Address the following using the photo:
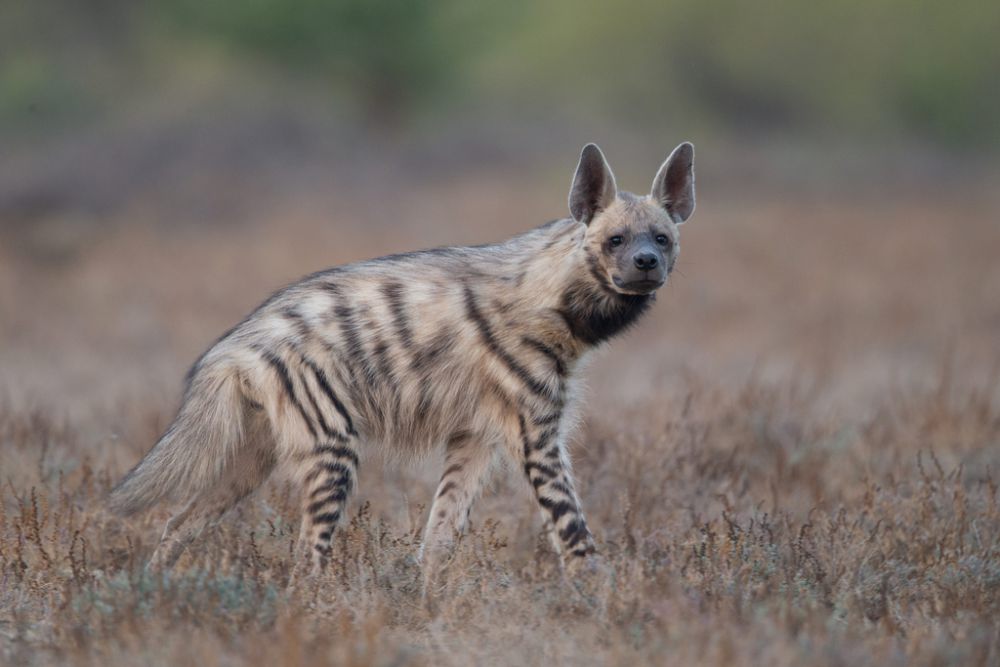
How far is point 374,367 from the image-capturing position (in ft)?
14.1

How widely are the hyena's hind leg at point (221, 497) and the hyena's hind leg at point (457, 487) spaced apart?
59cm

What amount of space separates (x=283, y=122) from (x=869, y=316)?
874 centimetres

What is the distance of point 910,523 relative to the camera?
4633 millimetres

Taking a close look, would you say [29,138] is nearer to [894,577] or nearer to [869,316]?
[869,316]

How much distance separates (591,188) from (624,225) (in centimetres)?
19

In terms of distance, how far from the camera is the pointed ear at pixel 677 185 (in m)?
4.42

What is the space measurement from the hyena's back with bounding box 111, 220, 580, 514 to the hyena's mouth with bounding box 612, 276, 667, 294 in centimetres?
25

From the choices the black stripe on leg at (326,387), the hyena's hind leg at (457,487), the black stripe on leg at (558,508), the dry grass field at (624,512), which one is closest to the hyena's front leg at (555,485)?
the black stripe on leg at (558,508)

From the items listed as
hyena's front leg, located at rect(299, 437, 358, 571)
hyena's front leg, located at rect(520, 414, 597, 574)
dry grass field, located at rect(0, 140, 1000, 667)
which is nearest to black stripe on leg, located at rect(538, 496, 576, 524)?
hyena's front leg, located at rect(520, 414, 597, 574)

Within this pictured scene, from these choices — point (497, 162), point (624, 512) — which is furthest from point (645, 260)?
point (497, 162)

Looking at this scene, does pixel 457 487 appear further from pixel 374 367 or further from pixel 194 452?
pixel 194 452

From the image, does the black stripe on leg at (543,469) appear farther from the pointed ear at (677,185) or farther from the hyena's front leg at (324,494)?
the pointed ear at (677,185)

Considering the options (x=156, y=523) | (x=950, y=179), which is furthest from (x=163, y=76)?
(x=156, y=523)

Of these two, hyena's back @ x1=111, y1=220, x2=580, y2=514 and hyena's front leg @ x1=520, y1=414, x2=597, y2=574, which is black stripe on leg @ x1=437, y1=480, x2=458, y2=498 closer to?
hyena's back @ x1=111, y1=220, x2=580, y2=514
